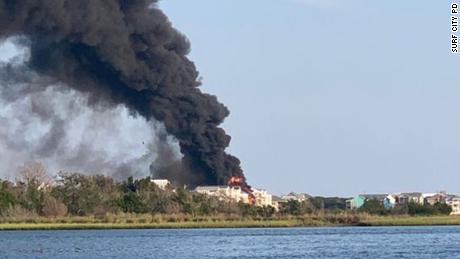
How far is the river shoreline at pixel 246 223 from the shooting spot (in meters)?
91.1

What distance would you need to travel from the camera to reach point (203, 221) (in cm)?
9894

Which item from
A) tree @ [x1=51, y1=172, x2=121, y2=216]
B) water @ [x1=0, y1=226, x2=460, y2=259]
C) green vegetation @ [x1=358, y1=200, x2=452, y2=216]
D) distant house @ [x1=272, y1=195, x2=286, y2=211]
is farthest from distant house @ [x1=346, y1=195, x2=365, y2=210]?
water @ [x1=0, y1=226, x2=460, y2=259]

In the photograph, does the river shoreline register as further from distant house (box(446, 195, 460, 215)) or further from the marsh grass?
distant house (box(446, 195, 460, 215))

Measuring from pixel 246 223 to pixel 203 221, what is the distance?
12.5 feet

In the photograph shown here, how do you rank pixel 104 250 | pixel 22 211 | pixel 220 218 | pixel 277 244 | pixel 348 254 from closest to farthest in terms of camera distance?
pixel 348 254, pixel 104 250, pixel 277 244, pixel 22 211, pixel 220 218

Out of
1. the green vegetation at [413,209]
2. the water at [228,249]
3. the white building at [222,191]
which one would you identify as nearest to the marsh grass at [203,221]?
the green vegetation at [413,209]

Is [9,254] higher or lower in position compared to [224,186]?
lower

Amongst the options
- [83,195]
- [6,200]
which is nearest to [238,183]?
[83,195]

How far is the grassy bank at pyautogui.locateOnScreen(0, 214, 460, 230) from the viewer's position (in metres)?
91.7

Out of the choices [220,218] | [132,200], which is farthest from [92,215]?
[220,218]

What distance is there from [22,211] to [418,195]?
88.5 m

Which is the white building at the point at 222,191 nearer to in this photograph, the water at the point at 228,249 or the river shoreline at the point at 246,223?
the river shoreline at the point at 246,223

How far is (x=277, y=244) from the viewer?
6556 centimetres

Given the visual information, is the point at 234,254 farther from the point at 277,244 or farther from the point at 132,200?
the point at 132,200
